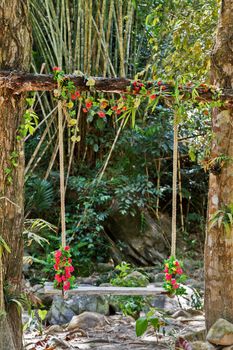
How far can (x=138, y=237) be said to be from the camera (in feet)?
17.2

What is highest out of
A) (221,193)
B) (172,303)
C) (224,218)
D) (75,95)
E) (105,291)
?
(75,95)

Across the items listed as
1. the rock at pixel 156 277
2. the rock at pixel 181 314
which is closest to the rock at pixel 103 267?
the rock at pixel 156 277

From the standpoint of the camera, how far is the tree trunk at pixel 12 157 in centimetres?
211

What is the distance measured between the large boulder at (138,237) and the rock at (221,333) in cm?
248

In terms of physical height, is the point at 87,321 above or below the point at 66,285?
below

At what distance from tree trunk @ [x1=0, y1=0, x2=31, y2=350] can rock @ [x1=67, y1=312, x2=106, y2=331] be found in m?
1.21

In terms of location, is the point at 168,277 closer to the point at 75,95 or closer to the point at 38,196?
the point at 75,95

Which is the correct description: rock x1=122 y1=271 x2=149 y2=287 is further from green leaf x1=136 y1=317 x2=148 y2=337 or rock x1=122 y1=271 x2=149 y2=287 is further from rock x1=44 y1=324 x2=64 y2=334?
green leaf x1=136 y1=317 x2=148 y2=337

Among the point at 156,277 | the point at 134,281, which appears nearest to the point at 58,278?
the point at 134,281

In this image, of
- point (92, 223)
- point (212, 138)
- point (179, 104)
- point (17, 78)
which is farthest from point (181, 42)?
point (92, 223)

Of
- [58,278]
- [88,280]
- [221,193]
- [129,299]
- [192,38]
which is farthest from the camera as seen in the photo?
[88,280]

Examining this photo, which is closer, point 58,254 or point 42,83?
point 42,83

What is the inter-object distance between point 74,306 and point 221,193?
165 cm

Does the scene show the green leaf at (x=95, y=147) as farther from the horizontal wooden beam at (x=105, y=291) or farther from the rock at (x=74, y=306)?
the horizontal wooden beam at (x=105, y=291)
